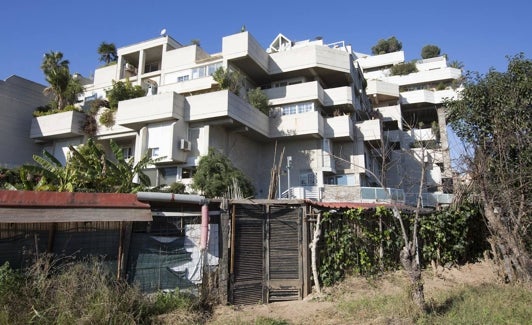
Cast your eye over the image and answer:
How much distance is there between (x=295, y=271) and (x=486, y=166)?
20.7 ft

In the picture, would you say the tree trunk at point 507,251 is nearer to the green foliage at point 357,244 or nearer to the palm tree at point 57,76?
the green foliage at point 357,244

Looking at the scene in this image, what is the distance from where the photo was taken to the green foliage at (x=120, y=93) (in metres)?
26.5

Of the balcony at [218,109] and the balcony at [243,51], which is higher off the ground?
the balcony at [243,51]

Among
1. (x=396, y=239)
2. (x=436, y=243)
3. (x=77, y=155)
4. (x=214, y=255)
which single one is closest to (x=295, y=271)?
(x=214, y=255)

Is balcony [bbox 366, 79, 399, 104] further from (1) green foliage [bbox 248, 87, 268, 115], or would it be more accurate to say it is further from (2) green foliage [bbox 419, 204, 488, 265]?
(2) green foliage [bbox 419, 204, 488, 265]

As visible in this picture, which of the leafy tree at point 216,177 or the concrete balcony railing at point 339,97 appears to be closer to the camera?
the leafy tree at point 216,177

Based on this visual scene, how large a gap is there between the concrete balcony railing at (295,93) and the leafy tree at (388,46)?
44.6m

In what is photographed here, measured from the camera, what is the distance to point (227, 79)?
2508cm

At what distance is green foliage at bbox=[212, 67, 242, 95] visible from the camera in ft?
81.8

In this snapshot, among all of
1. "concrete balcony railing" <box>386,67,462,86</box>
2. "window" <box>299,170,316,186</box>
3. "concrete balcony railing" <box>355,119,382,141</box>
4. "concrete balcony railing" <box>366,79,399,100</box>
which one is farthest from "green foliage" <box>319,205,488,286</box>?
"concrete balcony railing" <box>386,67,462,86</box>

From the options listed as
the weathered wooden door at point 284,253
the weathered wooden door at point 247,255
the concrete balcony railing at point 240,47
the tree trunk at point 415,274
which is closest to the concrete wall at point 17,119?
the concrete balcony railing at point 240,47

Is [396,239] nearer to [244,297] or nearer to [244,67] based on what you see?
[244,297]

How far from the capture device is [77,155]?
632 inches

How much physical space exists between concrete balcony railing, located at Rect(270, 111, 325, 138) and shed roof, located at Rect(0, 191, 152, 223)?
19.7m
